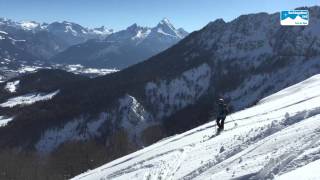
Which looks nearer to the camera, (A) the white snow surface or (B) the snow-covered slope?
(A) the white snow surface

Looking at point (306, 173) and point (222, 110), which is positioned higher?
point (306, 173)

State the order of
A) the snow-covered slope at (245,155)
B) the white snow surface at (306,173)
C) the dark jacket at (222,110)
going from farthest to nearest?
the dark jacket at (222,110), the snow-covered slope at (245,155), the white snow surface at (306,173)

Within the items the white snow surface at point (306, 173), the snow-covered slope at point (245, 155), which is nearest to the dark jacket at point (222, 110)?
the snow-covered slope at point (245, 155)

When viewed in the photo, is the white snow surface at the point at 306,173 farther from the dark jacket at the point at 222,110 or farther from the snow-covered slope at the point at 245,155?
the dark jacket at the point at 222,110

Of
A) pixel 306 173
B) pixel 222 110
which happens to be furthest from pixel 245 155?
pixel 222 110

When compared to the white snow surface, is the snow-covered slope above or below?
below

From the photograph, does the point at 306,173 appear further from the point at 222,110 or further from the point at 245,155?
the point at 222,110

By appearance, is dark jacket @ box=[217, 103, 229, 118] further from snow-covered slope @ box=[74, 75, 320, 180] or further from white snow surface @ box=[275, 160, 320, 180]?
white snow surface @ box=[275, 160, 320, 180]

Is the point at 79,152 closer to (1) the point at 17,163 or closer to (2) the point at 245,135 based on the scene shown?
(1) the point at 17,163

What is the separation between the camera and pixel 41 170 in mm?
144125

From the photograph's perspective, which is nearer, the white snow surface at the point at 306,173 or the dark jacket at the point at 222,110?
the white snow surface at the point at 306,173

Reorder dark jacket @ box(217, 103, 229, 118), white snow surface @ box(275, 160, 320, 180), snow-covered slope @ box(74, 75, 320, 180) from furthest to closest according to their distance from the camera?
dark jacket @ box(217, 103, 229, 118) → snow-covered slope @ box(74, 75, 320, 180) → white snow surface @ box(275, 160, 320, 180)

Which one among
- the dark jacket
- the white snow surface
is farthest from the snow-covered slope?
the dark jacket

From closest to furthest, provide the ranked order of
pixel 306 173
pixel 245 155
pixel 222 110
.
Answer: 1. pixel 306 173
2. pixel 245 155
3. pixel 222 110
